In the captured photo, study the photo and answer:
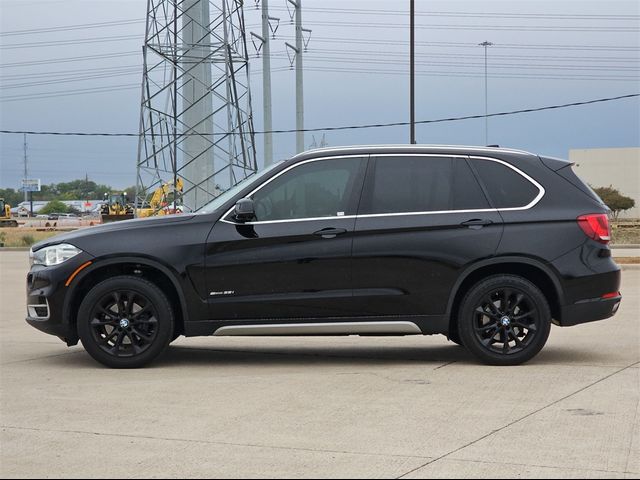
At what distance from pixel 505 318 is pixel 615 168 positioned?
9086 cm

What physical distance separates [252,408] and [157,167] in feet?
69.6

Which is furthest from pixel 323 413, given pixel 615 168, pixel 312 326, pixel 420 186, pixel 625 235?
pixel 615 168

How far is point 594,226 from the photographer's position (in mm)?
9078

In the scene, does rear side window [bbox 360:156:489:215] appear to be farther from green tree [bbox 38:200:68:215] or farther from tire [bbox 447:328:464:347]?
green tree [bbox 38:200:68:215]

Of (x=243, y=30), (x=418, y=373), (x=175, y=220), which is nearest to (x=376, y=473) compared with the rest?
(x=418, y=373)

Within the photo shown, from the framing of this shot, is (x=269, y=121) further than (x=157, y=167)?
Yes

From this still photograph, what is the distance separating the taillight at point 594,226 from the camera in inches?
357

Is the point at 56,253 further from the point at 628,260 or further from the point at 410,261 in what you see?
the point at 628,260

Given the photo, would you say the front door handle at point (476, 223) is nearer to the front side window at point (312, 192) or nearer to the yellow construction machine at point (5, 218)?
the front side window at point (312, 192)

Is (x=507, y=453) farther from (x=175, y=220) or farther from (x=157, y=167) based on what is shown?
(x=157, y=167)

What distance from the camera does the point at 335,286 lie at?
8.93 meters

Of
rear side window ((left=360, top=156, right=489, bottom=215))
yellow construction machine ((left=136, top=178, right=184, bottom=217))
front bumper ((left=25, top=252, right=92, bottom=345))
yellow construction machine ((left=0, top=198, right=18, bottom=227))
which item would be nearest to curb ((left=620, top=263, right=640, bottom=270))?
yellow construction machine ((left=136, top=178, right=184, bottom=217))

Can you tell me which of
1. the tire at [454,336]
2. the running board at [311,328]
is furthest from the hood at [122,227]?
the tire at [454,336]

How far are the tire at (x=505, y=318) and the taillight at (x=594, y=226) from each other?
702mm
